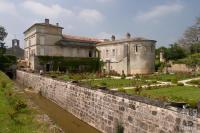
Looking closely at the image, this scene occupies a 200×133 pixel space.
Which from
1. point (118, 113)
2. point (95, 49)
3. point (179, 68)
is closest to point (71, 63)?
point (95, 49)

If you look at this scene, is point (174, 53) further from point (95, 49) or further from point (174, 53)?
point (95, 49)

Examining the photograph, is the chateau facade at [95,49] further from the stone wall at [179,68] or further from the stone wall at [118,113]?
the stone wall at [118,113]

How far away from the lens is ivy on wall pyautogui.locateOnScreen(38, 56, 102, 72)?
2037 inches

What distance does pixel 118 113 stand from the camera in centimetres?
1405

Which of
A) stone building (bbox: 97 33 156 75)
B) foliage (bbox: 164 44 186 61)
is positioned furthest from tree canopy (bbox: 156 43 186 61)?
stone building (bbox: 97 33 156 75)

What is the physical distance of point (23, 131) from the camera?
973 cm

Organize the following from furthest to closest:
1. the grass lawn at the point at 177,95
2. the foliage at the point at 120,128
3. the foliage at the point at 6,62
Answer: the foliage at the point at 6,62, the grass lawn at the point at 177,95, the foliage at the point at 120,128

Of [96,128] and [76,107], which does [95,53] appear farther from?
[96,128]

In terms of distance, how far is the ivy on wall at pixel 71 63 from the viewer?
51747 millimetres

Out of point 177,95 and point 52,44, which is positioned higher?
point 52,44

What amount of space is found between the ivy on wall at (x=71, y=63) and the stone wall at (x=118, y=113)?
89.9ft

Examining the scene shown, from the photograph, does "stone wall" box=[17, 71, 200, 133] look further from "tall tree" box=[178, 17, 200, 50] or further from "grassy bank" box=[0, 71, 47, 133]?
"tall tree" box=[178, 17, 200, 50]

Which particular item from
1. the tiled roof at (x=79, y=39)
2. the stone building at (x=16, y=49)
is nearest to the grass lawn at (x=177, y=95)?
the tiled roof at (x=79, y=39)

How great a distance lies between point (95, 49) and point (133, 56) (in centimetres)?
1135
